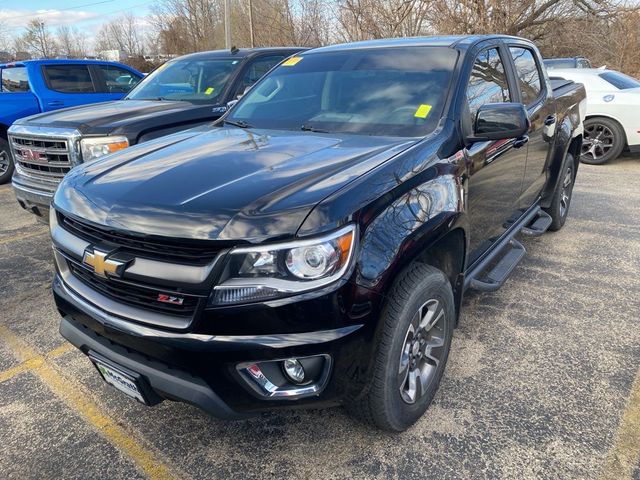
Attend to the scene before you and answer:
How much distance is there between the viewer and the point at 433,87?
113 inches

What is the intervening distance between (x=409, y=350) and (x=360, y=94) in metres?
1.60

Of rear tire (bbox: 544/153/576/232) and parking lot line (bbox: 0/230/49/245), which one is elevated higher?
rear tire (bbox: 544/153/576/232)

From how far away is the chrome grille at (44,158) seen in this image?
15.0 ft

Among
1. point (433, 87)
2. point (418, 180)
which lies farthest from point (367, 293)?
point (433, 87)

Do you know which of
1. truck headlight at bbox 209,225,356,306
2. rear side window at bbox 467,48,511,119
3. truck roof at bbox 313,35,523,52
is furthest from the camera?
truck roof at bbox 313,35,523,52

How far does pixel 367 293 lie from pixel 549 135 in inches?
122

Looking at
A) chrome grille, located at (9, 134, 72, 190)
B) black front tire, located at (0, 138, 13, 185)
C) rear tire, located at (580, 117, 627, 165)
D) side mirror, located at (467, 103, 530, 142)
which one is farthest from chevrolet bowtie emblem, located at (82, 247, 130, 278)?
rear tire, located at (580, 117, 627, 165)

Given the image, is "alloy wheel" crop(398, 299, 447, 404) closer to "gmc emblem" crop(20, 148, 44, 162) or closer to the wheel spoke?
the wheel spoke

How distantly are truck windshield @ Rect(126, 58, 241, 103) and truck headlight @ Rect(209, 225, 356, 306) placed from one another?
159 inches

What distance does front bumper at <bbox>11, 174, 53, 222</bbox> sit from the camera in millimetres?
4324

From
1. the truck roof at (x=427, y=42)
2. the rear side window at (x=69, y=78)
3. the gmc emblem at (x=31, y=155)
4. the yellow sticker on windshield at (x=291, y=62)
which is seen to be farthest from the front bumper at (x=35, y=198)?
the rear side window at (x=69, y=78)

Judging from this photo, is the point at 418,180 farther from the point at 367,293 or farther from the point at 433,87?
the point at 433,87

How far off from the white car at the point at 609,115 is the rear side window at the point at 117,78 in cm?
722

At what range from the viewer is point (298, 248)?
1.79m
